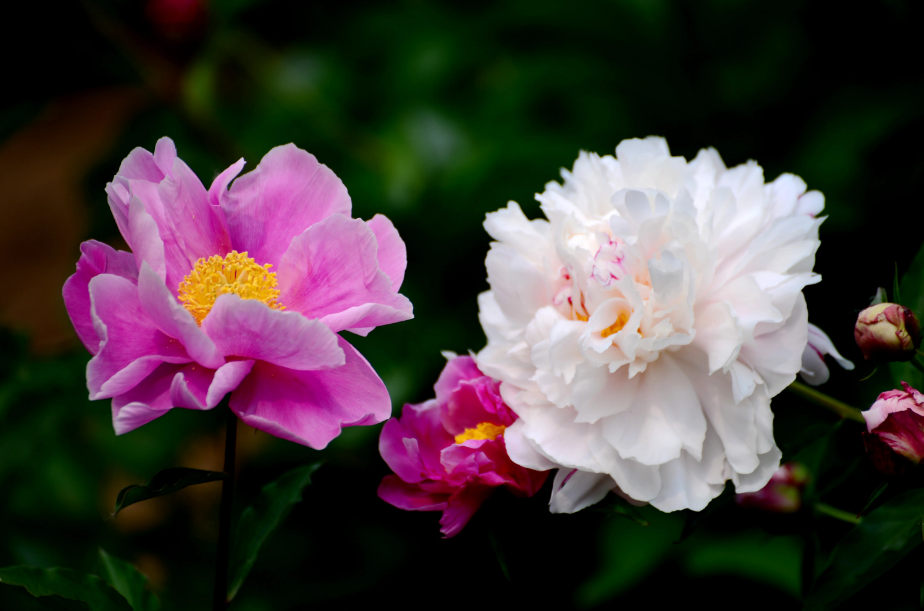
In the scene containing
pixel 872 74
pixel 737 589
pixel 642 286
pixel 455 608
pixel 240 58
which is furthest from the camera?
pixel 240 58

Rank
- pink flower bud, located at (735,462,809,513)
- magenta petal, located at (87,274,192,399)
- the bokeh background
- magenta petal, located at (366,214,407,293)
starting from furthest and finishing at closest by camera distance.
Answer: the bokeh background → pink flower bud, located at (735,462,809,513) → magenta petal, located at (366,214,407,293) → magenta petal, located at (87,274,192,399)

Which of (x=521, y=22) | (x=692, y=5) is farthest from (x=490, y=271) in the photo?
(x=521, y=22)

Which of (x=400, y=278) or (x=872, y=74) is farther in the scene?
(x=872, y=74)

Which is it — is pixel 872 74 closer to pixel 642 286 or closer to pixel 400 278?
pixel 642 286

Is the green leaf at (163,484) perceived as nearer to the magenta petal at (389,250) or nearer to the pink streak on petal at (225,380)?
the pink streak on petal at (225,380)

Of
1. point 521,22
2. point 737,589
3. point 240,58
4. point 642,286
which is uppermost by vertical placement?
point 642,286

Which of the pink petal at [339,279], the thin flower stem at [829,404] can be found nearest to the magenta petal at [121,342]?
the pink petal at [339,279]

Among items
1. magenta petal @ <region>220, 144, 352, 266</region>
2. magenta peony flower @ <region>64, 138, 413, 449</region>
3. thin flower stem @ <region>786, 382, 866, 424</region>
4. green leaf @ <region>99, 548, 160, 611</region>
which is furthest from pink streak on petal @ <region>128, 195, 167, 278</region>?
thin flower stem @ <region>786, 382, 866, 424</region>

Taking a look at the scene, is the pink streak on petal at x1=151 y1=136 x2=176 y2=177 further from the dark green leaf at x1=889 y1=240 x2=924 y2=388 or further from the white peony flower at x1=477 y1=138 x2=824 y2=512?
the dark green leaf at x1=889 y1=240 x2=924 y2=388
